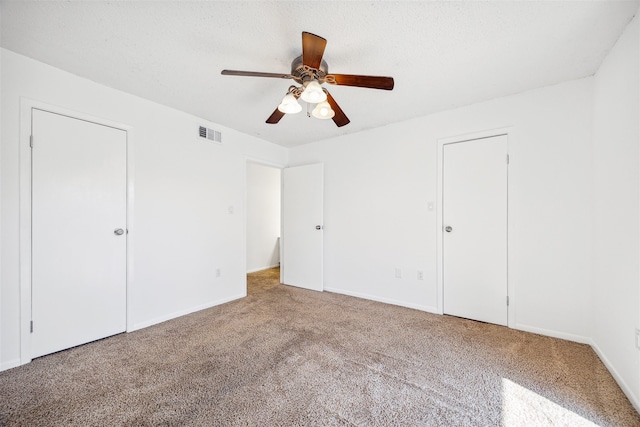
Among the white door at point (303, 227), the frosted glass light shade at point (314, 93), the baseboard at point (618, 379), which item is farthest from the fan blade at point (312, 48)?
the baseboard at point (618, 379)

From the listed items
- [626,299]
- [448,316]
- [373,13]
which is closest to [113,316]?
[373,13]

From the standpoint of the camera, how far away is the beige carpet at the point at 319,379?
143cm

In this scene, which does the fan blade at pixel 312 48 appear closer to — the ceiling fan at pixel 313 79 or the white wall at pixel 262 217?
the ceiling fan at pixel 313 79

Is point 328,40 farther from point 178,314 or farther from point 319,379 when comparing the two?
point 178,314

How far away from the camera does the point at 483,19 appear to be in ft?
5.07

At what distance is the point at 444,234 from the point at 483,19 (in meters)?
2.04

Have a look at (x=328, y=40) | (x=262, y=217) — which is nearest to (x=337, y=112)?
(x=328, y=40)

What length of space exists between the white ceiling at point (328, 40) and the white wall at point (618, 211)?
302 mm

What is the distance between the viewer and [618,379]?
1686 millimetres

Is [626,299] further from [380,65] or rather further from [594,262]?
[380,65]

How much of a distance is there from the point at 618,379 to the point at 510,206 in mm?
1466

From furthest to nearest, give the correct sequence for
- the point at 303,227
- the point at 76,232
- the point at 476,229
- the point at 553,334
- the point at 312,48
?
1. the point at 303,227
2. the point at 476,229
3. the point at 553,334
4. the point at 76,232
5. the point at 312,48

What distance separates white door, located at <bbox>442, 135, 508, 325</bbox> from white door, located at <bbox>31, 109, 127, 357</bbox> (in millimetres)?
3455

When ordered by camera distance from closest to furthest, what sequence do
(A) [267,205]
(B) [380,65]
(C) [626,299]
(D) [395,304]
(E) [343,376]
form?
(C) [626,299]
(E) [343,376]
(B) [380,65]
(D) [395,304]
(A) [267,205]
